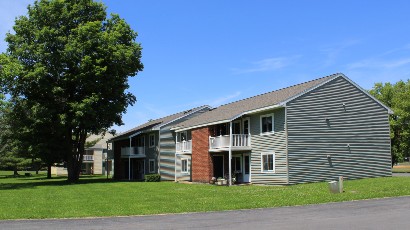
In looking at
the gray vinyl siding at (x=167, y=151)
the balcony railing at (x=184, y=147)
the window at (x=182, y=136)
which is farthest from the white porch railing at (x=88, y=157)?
the balcony railing at (x=184, y=147)

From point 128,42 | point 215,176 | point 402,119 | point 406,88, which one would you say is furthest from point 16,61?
point 406,88

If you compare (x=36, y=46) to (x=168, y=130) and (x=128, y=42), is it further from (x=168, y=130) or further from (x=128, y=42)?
(x=168, y=130)

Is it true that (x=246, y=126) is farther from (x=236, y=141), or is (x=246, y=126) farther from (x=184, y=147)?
(x=184, y=147)

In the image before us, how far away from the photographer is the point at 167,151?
45.1m

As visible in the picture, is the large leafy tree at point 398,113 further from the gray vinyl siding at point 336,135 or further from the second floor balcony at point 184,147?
the second floor balcony at point 184,147

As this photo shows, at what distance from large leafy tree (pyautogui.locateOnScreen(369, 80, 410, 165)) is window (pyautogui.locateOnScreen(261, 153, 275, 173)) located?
3525 cm

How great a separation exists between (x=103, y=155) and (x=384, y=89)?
177ft

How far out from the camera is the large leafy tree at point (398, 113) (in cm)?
6041

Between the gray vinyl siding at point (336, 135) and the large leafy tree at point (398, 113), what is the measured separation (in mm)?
29902

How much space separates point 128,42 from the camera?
46531 mm

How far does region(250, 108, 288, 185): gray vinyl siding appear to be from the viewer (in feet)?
98.9

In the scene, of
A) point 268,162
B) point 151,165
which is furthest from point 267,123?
point 151,165

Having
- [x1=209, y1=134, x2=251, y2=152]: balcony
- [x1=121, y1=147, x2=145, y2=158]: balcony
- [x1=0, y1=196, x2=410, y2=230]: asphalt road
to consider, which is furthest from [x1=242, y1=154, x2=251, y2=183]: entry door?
[x1=121, y1=147, x2=145, y2=158]: balcony

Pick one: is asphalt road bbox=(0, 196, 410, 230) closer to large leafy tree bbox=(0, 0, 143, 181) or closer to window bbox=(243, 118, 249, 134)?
window bbox=(243, 118, 249, 134)
